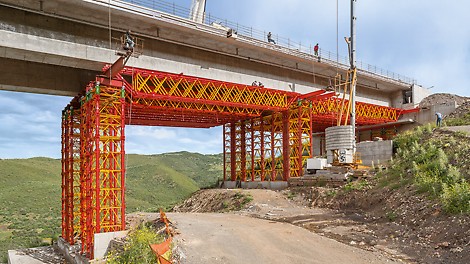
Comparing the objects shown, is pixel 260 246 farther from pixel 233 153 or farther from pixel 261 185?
pixel 233 153

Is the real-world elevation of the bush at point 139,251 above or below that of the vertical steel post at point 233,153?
below

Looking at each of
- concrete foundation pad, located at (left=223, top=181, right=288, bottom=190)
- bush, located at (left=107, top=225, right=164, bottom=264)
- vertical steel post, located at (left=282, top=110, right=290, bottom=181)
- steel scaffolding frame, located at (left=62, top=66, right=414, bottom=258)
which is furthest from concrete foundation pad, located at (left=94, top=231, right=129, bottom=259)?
vertical steel post, located at (left=282, top=110, right=290, bottom=181)

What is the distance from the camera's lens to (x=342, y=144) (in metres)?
24.5

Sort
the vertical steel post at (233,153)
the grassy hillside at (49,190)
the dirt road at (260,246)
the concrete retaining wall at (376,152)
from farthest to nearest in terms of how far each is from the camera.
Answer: the grassy hillside at (49,190) < the vertical steel post at (233,153) < the concrete retaining wall at (376,152) < the dirt road at (260,246)

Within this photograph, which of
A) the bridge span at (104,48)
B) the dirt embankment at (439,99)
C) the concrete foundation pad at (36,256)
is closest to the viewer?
the bridge span at (104,48)

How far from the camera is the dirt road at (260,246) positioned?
39.5 ft

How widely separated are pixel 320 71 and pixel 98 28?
19.2 m

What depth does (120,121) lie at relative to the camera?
17.7 m

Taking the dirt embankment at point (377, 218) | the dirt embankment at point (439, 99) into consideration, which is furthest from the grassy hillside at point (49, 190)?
the dirt embankment at point (439, 99)

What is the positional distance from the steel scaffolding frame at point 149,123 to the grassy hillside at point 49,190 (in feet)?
26.0

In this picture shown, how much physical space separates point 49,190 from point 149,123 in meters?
41.3

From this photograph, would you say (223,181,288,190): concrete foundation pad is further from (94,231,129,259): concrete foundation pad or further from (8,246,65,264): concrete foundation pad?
(8,246,65,264): concrete foundation pad

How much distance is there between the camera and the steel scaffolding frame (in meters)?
17.0

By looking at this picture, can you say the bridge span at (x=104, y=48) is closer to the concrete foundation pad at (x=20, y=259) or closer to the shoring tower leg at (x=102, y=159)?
the shoring tower leg at (x=102, y=159)
